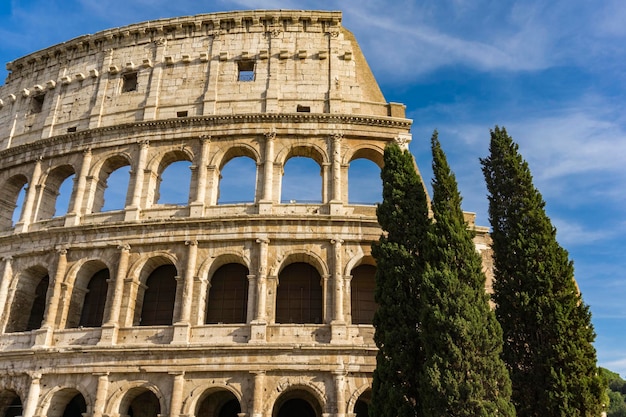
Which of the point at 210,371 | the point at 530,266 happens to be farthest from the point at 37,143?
the point at 530,266

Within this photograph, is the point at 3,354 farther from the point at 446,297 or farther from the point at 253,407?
the point at 446,297

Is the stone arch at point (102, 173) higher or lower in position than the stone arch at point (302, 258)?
higher

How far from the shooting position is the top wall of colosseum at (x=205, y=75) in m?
20.8

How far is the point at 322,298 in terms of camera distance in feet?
58.1

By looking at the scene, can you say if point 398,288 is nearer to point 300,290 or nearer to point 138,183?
point 300,290

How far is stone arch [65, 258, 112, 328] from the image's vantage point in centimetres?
1866

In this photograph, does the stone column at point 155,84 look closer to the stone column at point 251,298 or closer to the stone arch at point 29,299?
the stone arch at point 29,299

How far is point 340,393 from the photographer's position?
51.3 feet

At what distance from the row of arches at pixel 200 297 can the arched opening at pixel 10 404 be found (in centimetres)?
229

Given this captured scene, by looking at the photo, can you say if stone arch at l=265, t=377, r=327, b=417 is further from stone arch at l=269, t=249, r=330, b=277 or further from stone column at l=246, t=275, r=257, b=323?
stone arch at l=269, t=249, r=330, b=277

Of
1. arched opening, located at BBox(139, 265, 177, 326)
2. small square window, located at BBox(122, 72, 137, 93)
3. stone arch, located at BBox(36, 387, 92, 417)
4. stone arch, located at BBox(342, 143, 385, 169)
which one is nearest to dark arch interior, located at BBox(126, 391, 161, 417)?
A: stone arch, located at BBox(36, 387, 92, 417)

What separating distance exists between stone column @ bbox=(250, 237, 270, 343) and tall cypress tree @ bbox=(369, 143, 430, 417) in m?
4.57

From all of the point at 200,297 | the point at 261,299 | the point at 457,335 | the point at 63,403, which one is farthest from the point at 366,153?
the point at 63,403

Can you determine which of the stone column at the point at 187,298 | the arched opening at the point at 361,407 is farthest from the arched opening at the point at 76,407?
the arched opening at the point at 361,407
